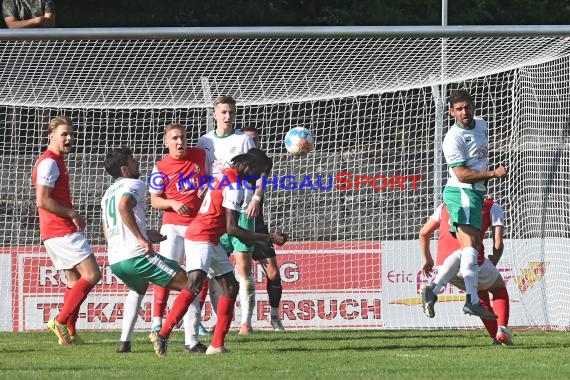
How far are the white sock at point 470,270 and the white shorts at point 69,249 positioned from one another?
3.33 meters

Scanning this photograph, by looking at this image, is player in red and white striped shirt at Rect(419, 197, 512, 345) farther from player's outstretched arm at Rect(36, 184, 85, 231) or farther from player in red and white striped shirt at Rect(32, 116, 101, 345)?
player's outstretched arm at Rect(36, 184, 85, 231)

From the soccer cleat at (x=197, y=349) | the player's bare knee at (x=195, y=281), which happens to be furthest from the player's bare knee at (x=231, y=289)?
the soccer cleat at (x=197, y=349)

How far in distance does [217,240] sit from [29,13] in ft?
14.6

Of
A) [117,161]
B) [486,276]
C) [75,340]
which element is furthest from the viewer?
[75,340]

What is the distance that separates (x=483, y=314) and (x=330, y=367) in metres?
1.92

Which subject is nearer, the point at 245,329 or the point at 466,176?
the point at 466,176

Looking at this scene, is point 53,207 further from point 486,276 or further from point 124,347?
point 486,276

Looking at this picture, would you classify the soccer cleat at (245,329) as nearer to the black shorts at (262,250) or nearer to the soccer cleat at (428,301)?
the black shorts at (262,250)

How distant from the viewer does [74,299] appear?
11.4m

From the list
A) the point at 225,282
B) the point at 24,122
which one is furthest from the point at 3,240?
the point at 225,282

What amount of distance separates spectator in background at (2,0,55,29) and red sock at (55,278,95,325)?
3055 millimetres

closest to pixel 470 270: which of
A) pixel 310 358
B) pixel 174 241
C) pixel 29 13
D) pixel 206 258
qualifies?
pixel 310 358

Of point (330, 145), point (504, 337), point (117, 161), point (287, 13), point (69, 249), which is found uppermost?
point (287, 13)

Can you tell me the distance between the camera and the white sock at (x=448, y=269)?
11242 millimetres
